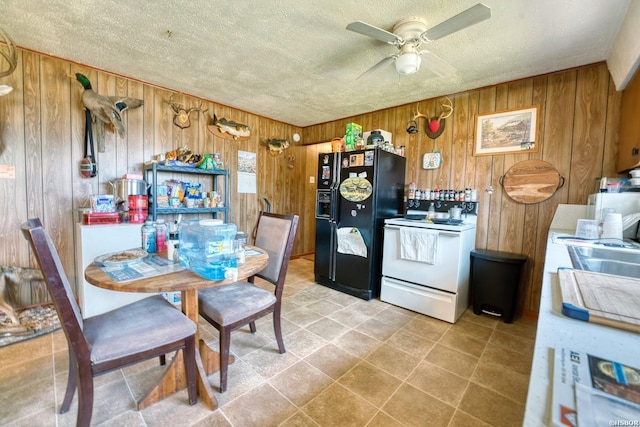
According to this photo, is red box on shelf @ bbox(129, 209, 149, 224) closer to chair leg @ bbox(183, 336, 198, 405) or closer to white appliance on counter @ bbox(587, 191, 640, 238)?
Result: chair leg @ bbox(183, 336, 198, 405)

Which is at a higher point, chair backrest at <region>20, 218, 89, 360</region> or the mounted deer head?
the mounted deer head

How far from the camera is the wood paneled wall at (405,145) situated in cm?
240

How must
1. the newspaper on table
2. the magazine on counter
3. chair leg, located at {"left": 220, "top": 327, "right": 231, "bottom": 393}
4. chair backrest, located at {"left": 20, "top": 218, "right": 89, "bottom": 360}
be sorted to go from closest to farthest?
the magazine on counter
chair backrest, located at {"left": 20, "top": 218, "right": 89, "bottom": 360}
the newspaper on table
chair leg, located at {"left": 220, "top": 327, "right": 231, "bottom": 393}

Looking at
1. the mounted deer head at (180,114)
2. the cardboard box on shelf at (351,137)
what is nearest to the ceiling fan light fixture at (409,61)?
the cardboard box on shelf at (351,137)

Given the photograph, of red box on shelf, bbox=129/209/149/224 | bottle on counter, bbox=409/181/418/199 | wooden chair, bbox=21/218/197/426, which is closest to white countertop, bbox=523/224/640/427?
wooden chair, bbox=21/218/197/426

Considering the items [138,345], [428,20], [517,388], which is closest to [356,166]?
[428,20]

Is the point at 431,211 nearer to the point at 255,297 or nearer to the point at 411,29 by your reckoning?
the point at 411,29

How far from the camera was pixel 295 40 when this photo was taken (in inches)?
84.7

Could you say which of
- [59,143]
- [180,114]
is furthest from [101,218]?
[180,114]

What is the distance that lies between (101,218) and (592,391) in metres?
3.15

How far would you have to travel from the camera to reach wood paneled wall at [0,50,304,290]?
2418 millimetres

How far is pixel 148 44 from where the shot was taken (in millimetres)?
2264

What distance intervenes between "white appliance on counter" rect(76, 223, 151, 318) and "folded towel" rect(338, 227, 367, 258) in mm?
2008

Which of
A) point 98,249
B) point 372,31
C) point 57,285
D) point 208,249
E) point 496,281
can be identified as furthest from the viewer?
point 496,281
